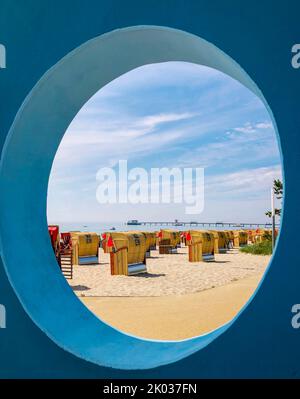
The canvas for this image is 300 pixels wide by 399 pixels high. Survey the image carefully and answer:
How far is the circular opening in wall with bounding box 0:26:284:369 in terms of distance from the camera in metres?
3.11

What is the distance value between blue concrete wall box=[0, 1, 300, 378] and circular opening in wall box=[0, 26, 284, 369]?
0.06 m

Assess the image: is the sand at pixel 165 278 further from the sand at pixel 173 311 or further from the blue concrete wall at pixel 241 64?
the blue concrete wall at pixel 241 64

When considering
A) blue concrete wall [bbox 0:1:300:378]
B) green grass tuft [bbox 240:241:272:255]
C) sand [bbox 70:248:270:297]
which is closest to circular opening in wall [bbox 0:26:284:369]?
blue concrete wall [bbox 0:1:300:378]

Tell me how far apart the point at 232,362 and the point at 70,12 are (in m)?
2.79

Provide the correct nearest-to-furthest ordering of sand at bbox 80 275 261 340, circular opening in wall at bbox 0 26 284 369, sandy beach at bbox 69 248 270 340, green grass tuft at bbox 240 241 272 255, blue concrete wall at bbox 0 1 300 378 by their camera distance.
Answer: blue concrete wall at bbox 0 1 300 378, circular opening in wall at bbox 0 26 284 369, sand at bbox 80 275 261 340, sandy beach at bbox 69 248 270 340, green grass tuft at bbox 240 241 272 255

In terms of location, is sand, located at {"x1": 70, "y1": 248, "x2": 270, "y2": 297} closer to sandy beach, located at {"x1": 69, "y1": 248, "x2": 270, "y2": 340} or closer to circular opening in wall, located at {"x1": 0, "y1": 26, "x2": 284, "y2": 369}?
sandy beach, located at {"x1": 69, "y1": 248, "x2": 270, "y2": 340}

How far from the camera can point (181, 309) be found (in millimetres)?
7395

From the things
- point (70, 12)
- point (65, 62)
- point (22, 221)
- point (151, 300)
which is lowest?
point (151, 300)

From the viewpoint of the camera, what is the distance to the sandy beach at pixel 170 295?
20.5 feet

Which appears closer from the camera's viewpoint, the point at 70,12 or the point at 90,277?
the point at 70,12

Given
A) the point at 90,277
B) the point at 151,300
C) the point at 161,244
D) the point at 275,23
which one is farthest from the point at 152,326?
the point at 161,244

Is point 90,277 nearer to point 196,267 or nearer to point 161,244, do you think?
point 196,267
